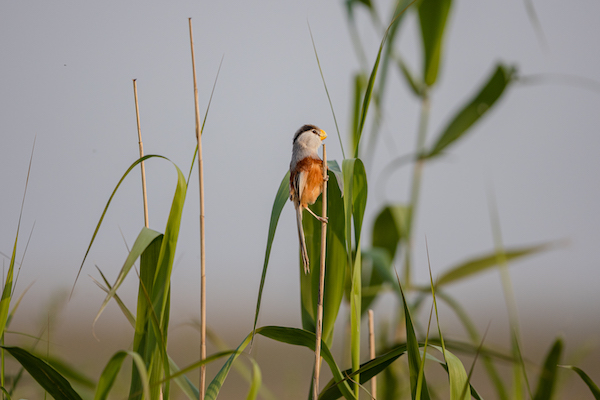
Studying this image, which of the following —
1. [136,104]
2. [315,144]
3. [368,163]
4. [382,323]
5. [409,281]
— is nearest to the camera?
[136,104]

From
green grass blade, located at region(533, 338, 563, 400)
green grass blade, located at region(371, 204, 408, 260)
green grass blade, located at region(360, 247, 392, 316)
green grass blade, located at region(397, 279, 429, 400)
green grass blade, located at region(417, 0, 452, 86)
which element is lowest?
green grass blade, located at region(533, 338, 563, 400)

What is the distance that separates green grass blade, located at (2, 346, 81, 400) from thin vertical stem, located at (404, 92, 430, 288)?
82 cm

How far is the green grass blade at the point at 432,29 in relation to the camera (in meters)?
1.13

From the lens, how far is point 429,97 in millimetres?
1192

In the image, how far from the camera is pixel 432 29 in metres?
1.14

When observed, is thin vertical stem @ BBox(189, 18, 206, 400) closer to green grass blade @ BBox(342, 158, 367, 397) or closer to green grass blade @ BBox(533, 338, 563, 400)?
green grass blade @ BBox(342, 158, 367, 397)

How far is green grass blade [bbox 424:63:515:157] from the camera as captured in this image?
3.59 feet

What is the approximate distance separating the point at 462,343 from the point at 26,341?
3.62 ft

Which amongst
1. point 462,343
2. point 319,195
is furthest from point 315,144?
point 462,343

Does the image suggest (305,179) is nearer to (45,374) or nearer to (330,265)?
(330,265)

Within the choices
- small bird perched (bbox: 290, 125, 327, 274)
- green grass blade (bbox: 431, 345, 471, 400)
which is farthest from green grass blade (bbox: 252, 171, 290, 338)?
green grass blade (bbox: 431, 345, 471, 400)

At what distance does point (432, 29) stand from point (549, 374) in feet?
3.04

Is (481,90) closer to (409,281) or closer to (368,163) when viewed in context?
(368,163)

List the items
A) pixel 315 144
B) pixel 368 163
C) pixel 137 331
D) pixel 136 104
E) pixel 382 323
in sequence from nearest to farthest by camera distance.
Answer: pixel 137 331, pixel 136 104, pixel 315 144, pixel 368 163, pixel 382 323
